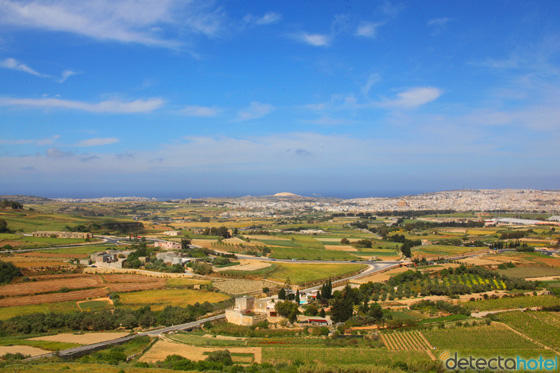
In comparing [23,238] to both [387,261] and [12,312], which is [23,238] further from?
[387,261]

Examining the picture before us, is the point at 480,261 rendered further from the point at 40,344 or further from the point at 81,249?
the point at 81,249

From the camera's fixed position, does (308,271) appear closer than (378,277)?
No

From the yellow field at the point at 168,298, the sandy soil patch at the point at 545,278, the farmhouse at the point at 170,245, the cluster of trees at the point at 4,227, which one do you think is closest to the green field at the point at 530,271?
the sandy soil patch at the point at 545,278

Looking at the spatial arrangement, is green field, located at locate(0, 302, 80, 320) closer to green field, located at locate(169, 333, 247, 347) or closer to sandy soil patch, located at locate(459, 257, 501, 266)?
green field, located at locate(169, 333, 247, 347)

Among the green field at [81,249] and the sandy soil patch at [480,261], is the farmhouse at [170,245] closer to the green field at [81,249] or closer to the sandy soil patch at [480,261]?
the green field at [81,249]

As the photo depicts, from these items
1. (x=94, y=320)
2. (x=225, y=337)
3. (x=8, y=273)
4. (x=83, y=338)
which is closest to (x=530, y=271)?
(x=225, y=337)

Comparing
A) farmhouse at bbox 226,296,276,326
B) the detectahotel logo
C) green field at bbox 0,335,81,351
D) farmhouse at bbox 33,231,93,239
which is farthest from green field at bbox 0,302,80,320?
farmhouse at bbox 33,231,93,239
